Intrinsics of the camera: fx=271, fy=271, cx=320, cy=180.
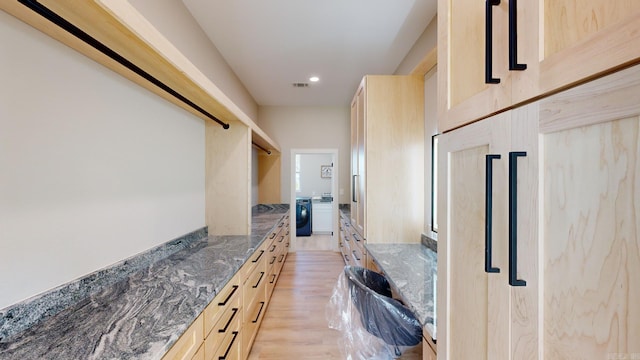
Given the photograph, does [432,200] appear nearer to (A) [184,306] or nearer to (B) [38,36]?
(A) [184,306]

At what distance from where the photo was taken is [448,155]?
0.94 metres

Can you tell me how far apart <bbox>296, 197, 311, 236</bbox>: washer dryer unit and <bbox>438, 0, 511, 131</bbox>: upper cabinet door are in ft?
19.4

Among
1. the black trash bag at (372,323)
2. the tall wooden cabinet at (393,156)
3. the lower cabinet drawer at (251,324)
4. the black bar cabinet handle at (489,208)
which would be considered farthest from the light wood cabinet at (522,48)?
the lower cabinet drawer at (251,324)

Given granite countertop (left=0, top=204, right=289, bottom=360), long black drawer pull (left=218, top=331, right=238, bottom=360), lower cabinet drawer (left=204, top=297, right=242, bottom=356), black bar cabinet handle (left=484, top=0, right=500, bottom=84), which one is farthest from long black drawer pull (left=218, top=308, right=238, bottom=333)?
black bar cabinet handle (left=484, top=0, right=500, bottom=84)

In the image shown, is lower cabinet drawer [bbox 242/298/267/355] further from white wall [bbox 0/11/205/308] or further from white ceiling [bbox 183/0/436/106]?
white ceiling [bbox 183/0/436/106]

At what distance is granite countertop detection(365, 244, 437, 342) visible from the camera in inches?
50.9

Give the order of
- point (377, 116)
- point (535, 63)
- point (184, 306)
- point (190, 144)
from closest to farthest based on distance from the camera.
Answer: point (535, 63) → point (184, 306) → point (190, 144) → point (377, 116)

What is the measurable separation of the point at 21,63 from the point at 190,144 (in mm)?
1360

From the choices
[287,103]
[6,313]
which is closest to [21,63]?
[6,313]

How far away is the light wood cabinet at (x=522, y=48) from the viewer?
1.45 ft

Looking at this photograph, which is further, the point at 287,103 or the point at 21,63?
the point at 287,103

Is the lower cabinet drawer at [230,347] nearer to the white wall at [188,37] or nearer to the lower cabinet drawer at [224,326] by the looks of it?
the lower cabinet drawer at [224,326]

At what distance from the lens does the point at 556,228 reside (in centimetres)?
55

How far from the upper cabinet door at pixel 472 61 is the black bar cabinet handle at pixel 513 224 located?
0.18 metres
